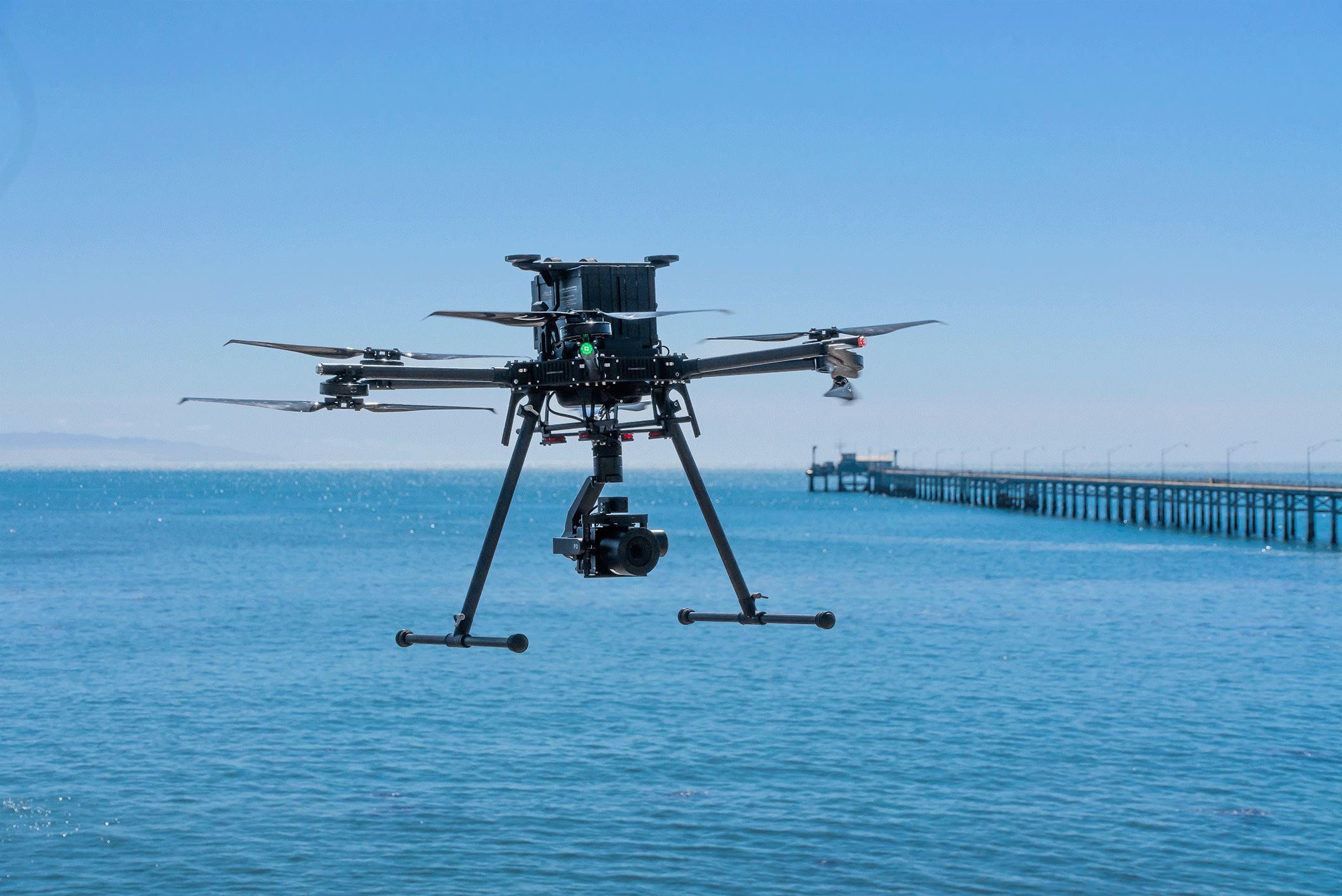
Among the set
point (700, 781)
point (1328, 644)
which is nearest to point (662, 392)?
point (700, 781)

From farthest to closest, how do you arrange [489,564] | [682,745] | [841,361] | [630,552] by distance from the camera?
[682,745], [630,552], [841,361], [489,564]

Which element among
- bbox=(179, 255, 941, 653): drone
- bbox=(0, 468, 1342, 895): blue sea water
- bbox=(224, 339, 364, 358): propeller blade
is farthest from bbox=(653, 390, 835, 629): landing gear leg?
bbox=(0, 468, 1342, 895): blue sea water

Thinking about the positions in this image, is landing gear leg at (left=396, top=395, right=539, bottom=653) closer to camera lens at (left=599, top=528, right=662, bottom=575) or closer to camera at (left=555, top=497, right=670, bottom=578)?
camera at (left=555, top=497, right=670, bottom=578)

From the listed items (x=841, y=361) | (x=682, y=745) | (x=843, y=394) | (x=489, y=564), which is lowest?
(x=682, y=745)

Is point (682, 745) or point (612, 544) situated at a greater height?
point (612, 544)

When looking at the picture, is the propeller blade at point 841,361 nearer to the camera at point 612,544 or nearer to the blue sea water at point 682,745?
the camera at point 612,544

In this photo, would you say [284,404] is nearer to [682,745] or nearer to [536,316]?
[536,316]

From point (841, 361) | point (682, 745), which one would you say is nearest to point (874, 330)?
point (841, 361)
